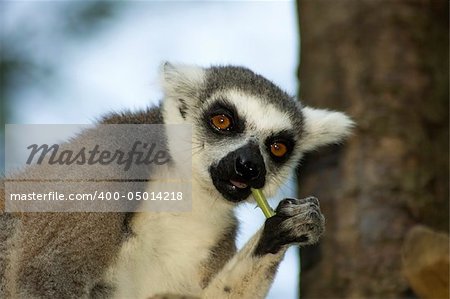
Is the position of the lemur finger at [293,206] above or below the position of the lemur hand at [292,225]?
above

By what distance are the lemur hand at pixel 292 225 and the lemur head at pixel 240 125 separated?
0.42 metres

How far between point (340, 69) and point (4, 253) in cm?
385

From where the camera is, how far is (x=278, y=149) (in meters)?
6.64

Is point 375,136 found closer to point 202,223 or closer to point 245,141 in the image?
point 245,141

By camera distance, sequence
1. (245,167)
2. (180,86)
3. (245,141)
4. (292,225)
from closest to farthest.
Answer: (292,225) < (245,167) < (245,141) < (180,86)

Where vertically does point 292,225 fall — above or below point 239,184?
below

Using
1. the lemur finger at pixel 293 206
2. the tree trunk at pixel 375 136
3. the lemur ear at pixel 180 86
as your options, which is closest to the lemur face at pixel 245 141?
the lemur ear at pixel 180 86

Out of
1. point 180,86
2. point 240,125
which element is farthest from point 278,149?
point 180,86

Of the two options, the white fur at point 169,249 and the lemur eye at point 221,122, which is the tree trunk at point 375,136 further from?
the lemur eye at point 221,122

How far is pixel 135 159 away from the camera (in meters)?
6.24

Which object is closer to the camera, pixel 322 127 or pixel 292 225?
pixel 292 225

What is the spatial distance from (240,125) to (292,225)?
1020mm

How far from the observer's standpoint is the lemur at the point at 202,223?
18.6ft

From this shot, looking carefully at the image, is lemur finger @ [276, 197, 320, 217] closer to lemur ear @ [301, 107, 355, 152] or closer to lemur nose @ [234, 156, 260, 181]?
lemur nose @ [234, 156, 260, 181]
